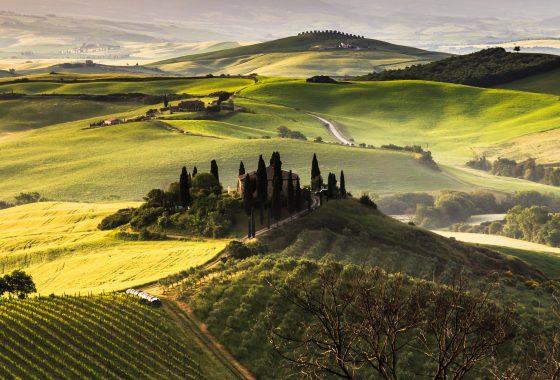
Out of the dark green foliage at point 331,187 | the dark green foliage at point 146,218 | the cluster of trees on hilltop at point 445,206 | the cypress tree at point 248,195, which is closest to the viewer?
the cypress tree at point 248,195

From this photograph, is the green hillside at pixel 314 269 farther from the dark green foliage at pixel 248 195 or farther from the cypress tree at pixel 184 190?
the cypress tree at pixel 184 190

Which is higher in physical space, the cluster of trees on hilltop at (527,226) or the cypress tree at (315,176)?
the cypress tree at (315,176)

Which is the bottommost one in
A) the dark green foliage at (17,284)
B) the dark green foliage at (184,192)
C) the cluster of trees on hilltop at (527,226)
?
the cluster of trees on hilltop at (527,226)

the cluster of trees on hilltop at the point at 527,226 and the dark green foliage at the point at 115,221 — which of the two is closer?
the dark green foliage at the point at 115,221

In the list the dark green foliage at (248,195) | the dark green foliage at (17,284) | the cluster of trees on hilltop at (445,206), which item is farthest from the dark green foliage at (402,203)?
the dark green foliage at (17,284)

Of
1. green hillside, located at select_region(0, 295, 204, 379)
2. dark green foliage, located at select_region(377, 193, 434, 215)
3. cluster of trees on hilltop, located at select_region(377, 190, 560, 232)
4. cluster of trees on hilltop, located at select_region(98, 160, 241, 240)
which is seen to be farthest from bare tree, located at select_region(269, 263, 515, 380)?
cluster of trees on hilltop, located at select_region(377, 190, 560, 232)

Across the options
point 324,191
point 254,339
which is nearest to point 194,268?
point 254,339

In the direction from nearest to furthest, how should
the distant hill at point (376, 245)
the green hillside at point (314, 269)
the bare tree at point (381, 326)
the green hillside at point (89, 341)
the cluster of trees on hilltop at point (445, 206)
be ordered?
the bare tree at point (381, 326)
the green hillside at point (89, 341)
the green hillside at point (314, 269)
the distant hill at point (376, 245)
the cluster of trees on hilltop at point (445, 206)
